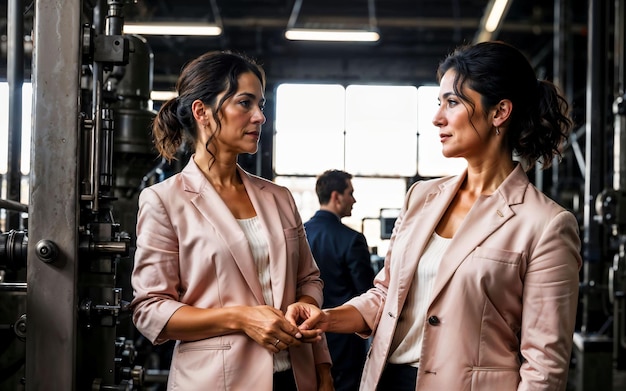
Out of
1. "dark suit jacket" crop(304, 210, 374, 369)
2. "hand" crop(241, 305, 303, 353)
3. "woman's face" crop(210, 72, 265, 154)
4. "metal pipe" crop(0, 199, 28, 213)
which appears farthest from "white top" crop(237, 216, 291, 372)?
"dark suit jacket" crop(304, 210, 374, 369)

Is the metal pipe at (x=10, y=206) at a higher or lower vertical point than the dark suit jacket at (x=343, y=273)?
higher

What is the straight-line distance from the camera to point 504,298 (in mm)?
1896

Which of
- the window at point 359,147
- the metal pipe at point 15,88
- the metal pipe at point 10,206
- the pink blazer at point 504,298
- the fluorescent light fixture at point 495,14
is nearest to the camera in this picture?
the pink blazer at point 504,298

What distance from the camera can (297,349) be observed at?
2.11 m

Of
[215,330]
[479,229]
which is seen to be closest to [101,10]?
[215,330]

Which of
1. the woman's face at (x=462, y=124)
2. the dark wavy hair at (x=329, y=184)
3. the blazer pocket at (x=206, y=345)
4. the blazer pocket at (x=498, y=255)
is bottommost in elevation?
the blazer pocket at (x=206, y=345)

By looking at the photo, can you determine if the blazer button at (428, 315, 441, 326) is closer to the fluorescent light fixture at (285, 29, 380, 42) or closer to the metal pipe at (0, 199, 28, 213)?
the metal pipe at (0, 199, 28, 213)

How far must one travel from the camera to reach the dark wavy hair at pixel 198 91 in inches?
85.4

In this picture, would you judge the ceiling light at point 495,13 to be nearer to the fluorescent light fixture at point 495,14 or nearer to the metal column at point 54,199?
the fluorescent light fixture at point 495,14

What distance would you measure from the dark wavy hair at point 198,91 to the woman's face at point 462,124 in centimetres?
54

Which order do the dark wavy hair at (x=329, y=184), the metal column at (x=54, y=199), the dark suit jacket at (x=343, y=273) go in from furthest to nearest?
the dark wavy hair at (x=329, y=184)
the dark suit jacket at (x=343, y=273)
the metal column at (x=54, y=199)

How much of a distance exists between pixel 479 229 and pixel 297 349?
0.57m

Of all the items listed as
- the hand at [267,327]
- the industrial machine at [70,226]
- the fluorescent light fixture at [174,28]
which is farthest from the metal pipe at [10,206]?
the fluorescent light fixture at [174,28]

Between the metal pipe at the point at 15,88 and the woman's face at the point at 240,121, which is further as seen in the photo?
the metal pipe at the point at 15,88
